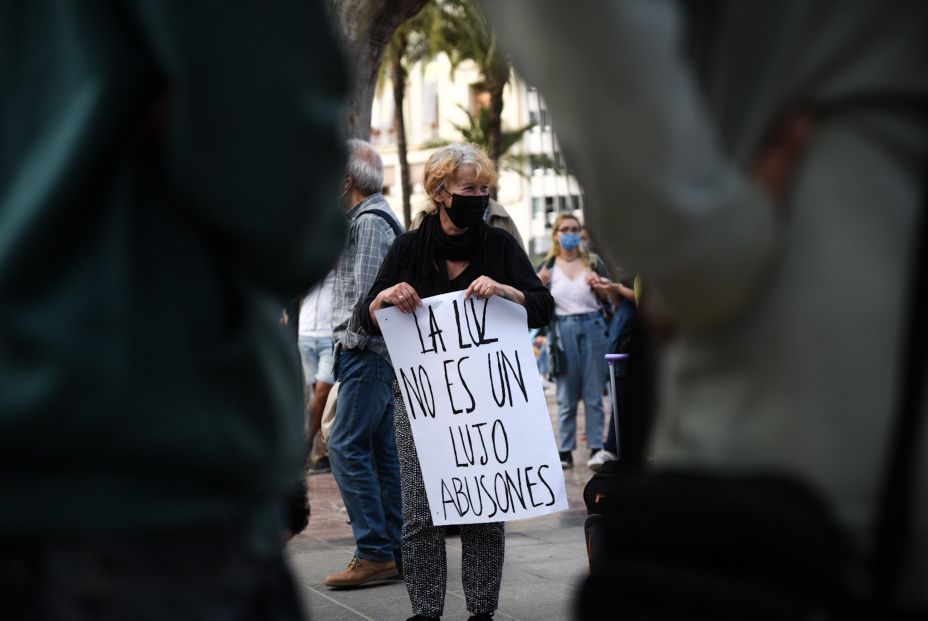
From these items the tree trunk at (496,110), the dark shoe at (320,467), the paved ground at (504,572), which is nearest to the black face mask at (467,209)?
the paved ground at (504,572)

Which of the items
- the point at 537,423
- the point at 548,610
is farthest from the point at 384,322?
the point at 548,610

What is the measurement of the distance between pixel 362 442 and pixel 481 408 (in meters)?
1.07

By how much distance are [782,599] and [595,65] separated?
56 centimetres

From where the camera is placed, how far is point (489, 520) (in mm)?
5461

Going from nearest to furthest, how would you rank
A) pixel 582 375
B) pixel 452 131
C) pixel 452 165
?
pixel 452 165, pixel 582 375, pixel 452 131

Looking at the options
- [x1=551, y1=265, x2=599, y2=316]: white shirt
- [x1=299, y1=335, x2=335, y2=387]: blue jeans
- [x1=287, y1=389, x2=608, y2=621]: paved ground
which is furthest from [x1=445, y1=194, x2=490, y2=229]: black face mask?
[x1=551, y1=265, x2=599, y2=316]: white shirt

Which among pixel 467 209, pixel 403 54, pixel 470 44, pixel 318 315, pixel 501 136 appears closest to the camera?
pixel 467 209

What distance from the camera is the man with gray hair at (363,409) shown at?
6.46 metres

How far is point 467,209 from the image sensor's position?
5523mm

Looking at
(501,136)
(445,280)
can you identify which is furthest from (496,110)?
(445,280)

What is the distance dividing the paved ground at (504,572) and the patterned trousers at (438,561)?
277 mm

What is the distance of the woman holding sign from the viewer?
17.7 feet

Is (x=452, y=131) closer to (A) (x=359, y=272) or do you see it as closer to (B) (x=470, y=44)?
(B) (x=470, y=44)

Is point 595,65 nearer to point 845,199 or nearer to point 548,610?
point 845,199
